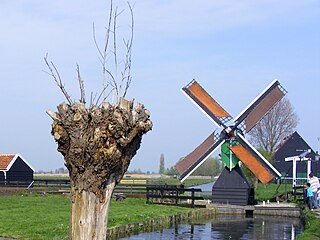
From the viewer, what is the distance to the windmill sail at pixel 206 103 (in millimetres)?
25891

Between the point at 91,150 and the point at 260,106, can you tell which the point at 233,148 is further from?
the point at 91,150

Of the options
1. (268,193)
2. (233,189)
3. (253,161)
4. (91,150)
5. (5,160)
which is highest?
(253,161)

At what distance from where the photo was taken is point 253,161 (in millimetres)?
24953

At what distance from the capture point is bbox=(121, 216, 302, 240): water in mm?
15669

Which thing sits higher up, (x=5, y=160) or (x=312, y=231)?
(x=5, y=160)

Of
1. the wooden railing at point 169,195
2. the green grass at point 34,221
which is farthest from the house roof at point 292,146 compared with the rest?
the green grass at point 34,221

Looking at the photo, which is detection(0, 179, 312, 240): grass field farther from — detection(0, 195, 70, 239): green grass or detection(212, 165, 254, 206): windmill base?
detection(212, 165, 254, 206): windmill base

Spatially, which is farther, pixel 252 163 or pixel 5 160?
pixel 5 160

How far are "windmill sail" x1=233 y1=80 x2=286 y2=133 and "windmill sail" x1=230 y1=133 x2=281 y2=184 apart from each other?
942 mm

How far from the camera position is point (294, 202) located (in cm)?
2531

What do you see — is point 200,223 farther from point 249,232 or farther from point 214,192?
point 214,192

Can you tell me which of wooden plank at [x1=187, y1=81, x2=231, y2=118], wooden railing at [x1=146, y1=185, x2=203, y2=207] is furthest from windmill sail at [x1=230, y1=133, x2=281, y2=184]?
wooden railing at [x1=146, y1=185, x2=203, y2=207]

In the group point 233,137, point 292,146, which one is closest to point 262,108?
point 233,137

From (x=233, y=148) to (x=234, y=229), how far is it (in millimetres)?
7438
